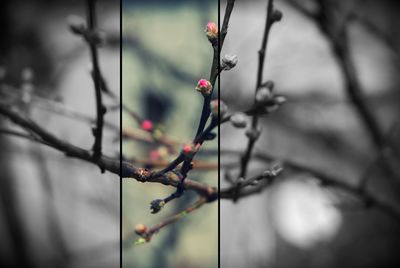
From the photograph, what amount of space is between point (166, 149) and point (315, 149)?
4.13 ft

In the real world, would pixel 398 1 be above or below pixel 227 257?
above

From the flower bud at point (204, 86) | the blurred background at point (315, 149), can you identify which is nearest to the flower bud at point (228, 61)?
the flower bud at point (204, 86)

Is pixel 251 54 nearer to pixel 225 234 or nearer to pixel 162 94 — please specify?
pixel 225 234

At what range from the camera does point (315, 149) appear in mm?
1635

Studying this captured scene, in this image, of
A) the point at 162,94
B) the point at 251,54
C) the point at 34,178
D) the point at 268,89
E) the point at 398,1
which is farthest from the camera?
the point at 398,1

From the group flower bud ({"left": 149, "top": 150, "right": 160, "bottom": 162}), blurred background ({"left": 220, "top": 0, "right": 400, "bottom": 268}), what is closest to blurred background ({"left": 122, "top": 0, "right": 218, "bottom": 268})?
flower bud ({"left": 149, "top": 150, "right": 160, "bottom": 162})

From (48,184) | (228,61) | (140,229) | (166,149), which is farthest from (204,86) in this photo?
(48,184)

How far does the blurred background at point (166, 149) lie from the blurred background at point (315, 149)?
2.94ft

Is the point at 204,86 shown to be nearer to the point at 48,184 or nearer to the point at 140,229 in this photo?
the point at 140,229

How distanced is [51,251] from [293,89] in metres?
1.21

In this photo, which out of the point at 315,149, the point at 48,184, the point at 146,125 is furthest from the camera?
the point at 315,149

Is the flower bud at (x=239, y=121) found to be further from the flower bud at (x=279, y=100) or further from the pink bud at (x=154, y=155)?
the pink bud at (x=154, y=155)

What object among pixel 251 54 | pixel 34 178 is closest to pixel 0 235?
pixel 34 178

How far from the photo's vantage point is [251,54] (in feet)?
4.22
